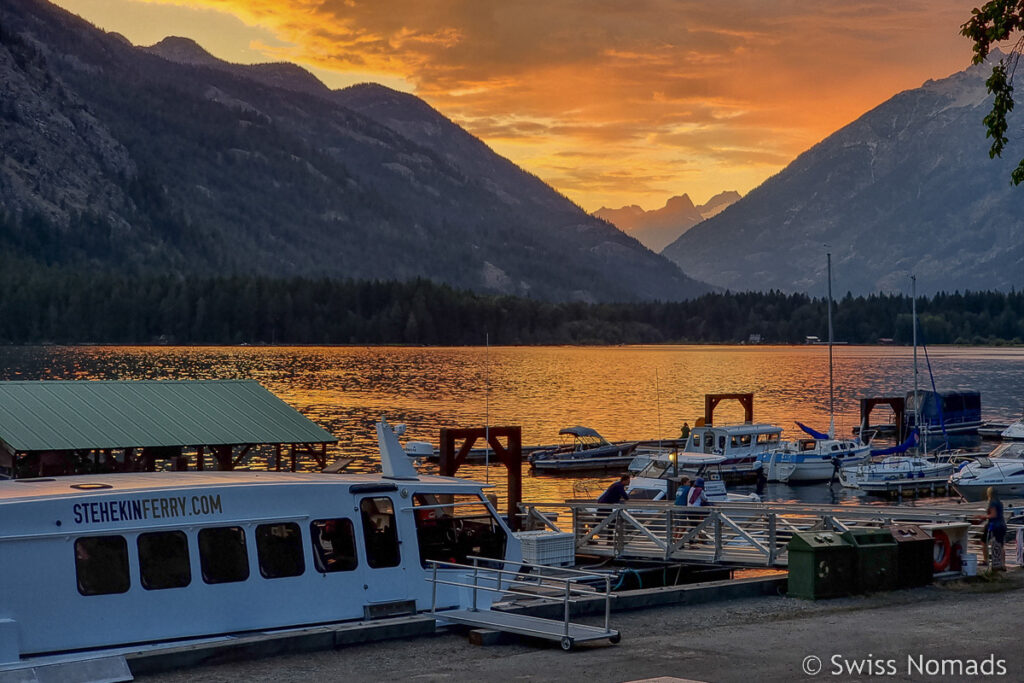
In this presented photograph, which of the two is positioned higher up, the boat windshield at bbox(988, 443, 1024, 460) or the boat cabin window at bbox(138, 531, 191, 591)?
the boat cabin window at bbox(138, 531, 191, 591)

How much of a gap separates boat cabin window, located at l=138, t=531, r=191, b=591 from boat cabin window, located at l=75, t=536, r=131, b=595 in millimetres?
257

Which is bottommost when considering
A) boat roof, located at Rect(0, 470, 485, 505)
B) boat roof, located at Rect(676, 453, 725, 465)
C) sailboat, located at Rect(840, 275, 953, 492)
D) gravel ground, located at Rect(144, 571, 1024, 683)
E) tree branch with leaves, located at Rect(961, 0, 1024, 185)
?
sailboat, located at Rect(840, 275, 953, 492)

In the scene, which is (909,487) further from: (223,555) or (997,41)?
(223,555)

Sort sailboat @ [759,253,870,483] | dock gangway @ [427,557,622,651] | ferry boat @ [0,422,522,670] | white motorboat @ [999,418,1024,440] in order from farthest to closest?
white motorboat @ [999,418,1024,440] < sailboat @ [759,253,870,483] < dock gangway @ [427,557,622,651] < ferry boat @ [0,422,522,670]

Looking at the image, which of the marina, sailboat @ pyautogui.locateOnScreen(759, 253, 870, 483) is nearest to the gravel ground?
the marina

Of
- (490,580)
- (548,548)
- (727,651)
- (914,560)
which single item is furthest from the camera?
(548,548)

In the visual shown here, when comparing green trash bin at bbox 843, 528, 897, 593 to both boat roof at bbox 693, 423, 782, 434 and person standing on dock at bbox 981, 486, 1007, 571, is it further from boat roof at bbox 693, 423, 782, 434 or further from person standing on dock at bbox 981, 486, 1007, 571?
boat roof at bbox 693, 423, 782, 434

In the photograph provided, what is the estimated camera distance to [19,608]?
17016mm

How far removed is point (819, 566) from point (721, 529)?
6.78 meters

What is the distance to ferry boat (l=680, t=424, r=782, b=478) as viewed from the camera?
246 ft

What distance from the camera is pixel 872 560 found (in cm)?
2394

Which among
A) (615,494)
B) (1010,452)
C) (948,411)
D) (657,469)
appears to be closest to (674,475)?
(657,469)

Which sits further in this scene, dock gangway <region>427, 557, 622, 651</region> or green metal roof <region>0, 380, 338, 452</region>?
green metal roof <region>0, 380, 338, 452</region>

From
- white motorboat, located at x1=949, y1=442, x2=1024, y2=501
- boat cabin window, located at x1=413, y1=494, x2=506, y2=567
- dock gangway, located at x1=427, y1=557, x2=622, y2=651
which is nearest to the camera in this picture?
dock gangway, located at x1=427, y1=557, x2=622, y2=651
